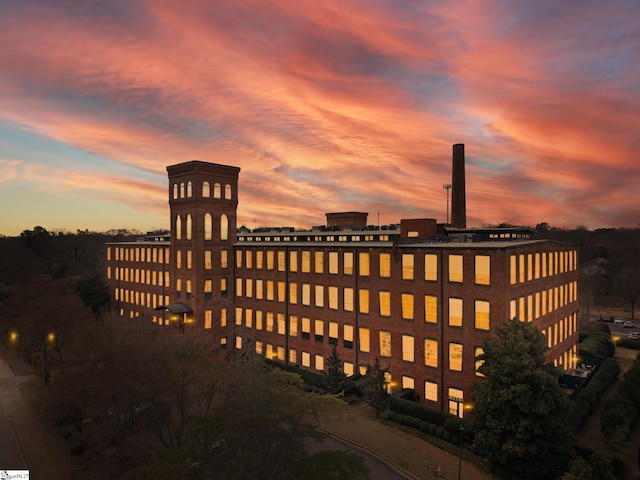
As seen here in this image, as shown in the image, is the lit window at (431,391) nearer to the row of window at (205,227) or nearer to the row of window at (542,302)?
the row of window at (542,302)

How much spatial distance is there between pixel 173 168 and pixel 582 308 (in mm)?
97030

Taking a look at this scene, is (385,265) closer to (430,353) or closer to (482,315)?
(430,353)

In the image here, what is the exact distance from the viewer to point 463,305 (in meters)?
34.4

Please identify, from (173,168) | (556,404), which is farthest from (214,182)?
(556,404)

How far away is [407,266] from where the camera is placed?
38.4m

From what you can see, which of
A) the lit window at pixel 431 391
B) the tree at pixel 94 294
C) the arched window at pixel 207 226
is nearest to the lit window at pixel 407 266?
the lit window at pixel 431 391

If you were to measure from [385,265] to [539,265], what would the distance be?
14872 mm

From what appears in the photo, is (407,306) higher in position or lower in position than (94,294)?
higher

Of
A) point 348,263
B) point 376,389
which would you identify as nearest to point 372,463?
point 376,389

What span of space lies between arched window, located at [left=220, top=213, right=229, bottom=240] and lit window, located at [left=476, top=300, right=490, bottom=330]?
1446 inches

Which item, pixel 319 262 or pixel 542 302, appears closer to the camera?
pixel 542 302

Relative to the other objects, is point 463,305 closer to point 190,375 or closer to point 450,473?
point 450,473

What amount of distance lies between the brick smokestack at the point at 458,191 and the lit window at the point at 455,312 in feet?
107

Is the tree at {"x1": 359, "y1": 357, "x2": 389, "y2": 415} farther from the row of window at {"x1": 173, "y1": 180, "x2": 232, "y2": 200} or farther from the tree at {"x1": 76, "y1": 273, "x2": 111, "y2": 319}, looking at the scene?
the tree at {"x1": 76, "y1": 273, "x2": 111, "y2": 319}
